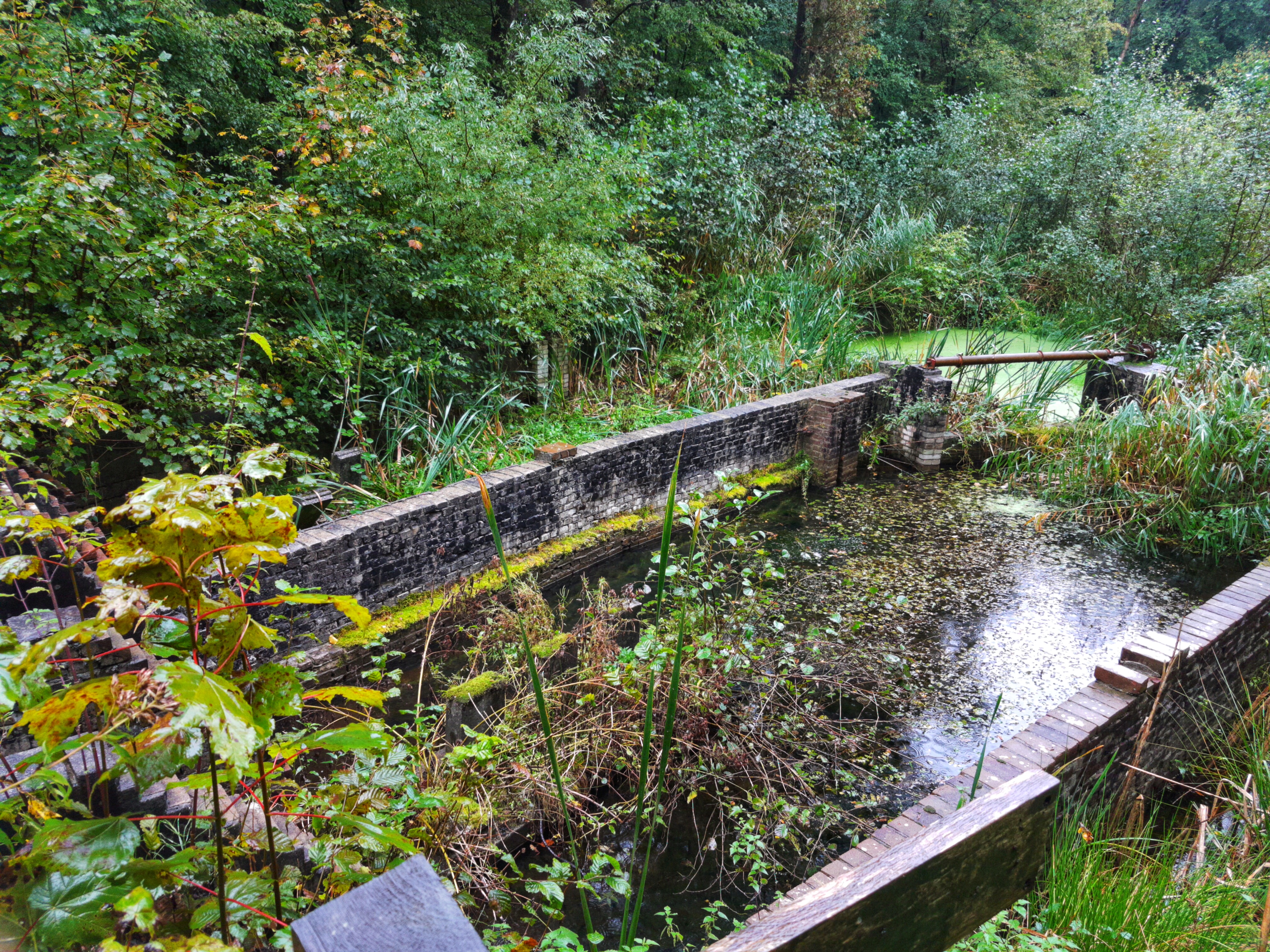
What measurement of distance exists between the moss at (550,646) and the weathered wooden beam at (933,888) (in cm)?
282

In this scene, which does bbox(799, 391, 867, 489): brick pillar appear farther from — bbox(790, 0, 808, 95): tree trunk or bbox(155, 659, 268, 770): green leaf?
bbox(790, 0, 808, 95): tree trunk

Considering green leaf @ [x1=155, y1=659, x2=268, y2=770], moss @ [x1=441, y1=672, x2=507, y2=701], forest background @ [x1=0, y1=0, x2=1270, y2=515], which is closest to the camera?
green leaf @ [x1=155, y1=659, x2=268, y2=770]

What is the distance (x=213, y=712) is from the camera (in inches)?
34.4

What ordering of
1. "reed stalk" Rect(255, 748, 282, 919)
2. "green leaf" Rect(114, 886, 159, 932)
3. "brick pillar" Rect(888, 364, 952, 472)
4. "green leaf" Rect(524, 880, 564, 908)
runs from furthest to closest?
"brick pillar" Rect(888, 364, 952, 472) → "green leaf" Rect(524, 880, 564, 908) → "reed stalk" Rect(255, 748, 282, 919) → "green leaf" Rect(114, 886, 159, 932)

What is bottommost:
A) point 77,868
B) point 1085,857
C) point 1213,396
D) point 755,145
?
point 1085,857

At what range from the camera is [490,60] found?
11.5m

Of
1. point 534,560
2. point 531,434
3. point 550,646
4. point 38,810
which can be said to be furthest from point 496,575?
point 38,810

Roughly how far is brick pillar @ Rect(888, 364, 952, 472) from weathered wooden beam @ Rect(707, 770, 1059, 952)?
22.2ft

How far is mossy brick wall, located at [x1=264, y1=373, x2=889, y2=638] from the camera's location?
14.0ft

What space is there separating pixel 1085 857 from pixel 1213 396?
17.9ft

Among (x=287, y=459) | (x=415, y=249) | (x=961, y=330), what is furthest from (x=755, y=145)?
(x=287, y=459)

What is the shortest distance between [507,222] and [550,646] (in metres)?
4.06

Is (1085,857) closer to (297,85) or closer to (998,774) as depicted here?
(998,774)

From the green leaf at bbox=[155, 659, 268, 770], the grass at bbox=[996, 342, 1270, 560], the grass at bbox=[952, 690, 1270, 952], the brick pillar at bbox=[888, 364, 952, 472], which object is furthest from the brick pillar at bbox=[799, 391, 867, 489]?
the green leaf at bbox=[155, 659, 268, 770]
